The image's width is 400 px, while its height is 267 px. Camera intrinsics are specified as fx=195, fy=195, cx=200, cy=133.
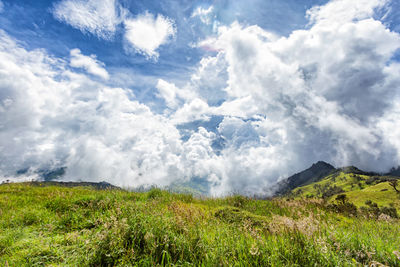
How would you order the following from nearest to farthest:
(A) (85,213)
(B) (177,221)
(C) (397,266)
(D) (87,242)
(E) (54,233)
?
(C) (397,266), (D) (87,242), (B) (177,221), (E) (54,233), (A) (85,213)

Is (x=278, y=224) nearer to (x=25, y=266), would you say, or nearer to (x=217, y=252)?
(x=217, y=252)

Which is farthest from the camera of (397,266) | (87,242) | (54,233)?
(54,233)

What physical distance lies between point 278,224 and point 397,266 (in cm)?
239

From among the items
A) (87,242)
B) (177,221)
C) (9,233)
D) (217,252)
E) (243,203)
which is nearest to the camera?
(217,252)

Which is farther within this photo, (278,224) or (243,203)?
(243,203)

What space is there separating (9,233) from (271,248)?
299 inches

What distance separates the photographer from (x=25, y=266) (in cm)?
415

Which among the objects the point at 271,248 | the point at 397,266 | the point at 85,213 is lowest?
the point at 397,266

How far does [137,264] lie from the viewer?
3.95m

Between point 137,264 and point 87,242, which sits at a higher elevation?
point 87,242

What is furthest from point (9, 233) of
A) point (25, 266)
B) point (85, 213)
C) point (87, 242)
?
point (87, 242)

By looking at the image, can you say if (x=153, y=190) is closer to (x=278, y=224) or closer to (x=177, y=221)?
(x=177, y=221)

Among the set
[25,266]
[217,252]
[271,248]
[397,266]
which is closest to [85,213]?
[25,266]

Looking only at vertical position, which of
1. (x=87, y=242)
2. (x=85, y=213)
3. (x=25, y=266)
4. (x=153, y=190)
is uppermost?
(x=153, y=190)
